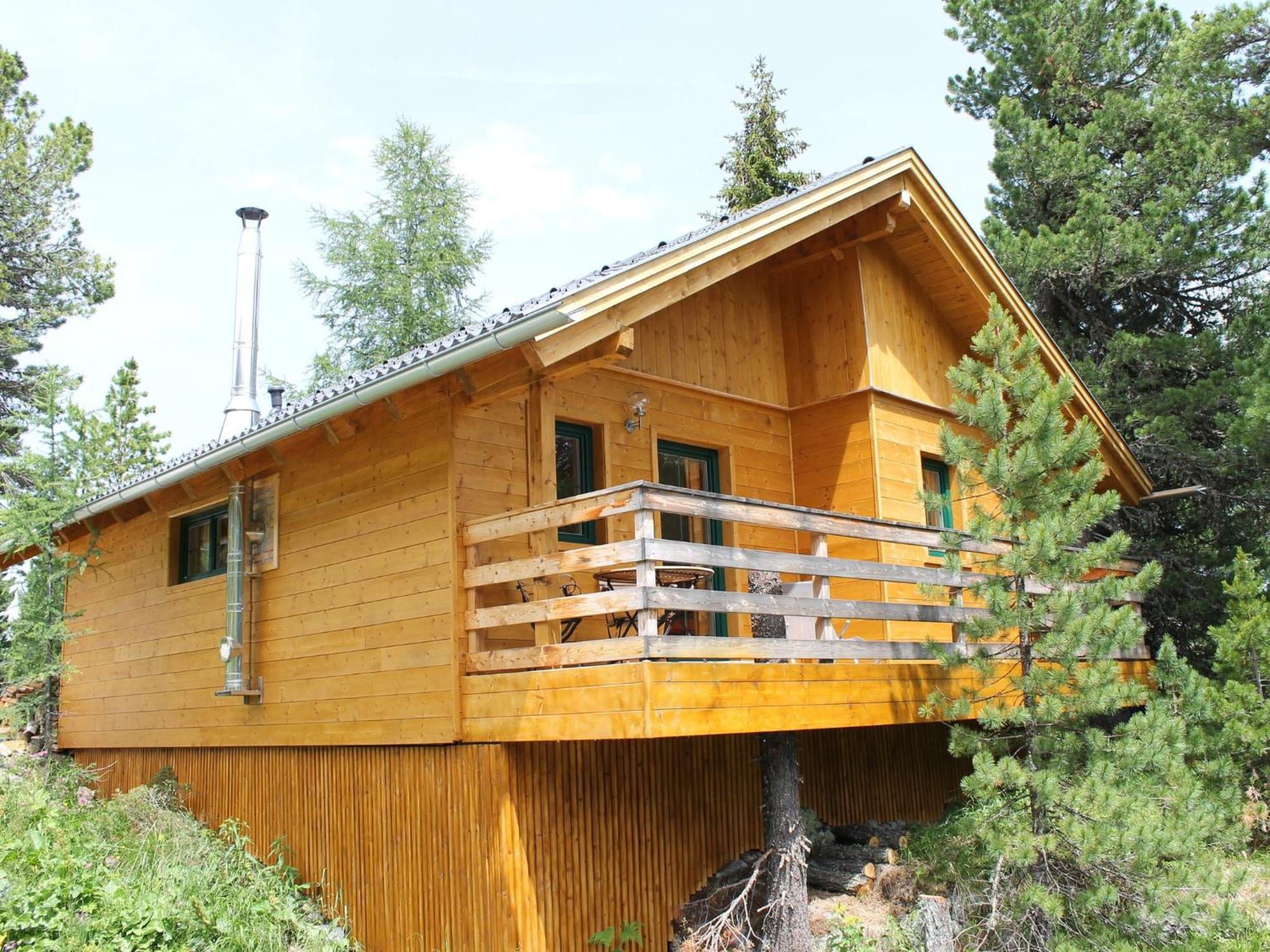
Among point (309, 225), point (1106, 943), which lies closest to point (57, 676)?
point (1106, 943)

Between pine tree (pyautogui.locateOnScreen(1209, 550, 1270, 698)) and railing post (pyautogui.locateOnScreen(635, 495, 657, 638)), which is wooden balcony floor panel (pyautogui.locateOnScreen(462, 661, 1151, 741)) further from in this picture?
pine tree (pyautogui.locateOnScreen(1209, 550, 1270, 698))

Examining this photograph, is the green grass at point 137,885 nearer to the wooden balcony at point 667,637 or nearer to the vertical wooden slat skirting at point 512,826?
the vertical wooden slat skirting at point 512,826

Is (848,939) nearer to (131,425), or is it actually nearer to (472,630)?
(472,630)

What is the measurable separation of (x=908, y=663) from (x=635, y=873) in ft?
8.57

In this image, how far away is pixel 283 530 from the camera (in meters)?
9.98

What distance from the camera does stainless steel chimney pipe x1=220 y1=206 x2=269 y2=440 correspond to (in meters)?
13.3

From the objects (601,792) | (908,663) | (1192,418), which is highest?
(1192,418)

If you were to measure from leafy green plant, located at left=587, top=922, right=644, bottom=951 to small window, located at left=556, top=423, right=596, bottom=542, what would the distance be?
11.3ft

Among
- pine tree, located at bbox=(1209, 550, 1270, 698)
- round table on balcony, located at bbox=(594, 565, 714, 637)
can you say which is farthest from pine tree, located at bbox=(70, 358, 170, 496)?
pine tree, located at bbox=(1209, 550, 1270, 698)

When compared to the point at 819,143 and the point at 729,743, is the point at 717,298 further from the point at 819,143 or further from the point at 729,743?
the point at 819,143

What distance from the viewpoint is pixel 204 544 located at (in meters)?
11.6

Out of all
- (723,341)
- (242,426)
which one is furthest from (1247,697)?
(242,426)

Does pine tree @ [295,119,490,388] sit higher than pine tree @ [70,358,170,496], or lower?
higher

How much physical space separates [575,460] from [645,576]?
10.1ft
